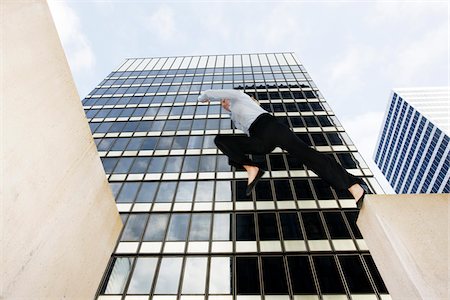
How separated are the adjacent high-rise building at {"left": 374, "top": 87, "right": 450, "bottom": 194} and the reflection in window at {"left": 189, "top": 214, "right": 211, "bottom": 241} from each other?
9086 cm

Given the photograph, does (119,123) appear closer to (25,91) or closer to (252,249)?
(252,249)

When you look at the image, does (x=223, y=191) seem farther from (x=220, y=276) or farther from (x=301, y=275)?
(x=301, y=275)

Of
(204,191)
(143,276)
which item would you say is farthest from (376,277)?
(143,276)

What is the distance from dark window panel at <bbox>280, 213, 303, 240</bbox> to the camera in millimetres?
13398

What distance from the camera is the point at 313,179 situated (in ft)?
56.0

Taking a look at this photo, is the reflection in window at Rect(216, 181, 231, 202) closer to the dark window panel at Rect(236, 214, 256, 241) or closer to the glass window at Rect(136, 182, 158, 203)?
the dark window panel at Rect(236, 214, 256, 241)

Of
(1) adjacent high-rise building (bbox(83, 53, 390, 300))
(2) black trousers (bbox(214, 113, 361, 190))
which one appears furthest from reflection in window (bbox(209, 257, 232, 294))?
(2) black trousers (bbox(214, 113, 361, 190))

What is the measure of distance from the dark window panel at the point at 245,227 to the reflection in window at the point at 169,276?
3167 millimetres

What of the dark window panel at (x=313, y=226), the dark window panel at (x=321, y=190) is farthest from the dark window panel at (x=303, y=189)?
the dark window panel at (x=313, y=226)

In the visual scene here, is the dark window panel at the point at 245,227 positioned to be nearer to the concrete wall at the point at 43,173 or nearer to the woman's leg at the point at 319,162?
the woman's leg at the point at 319,162

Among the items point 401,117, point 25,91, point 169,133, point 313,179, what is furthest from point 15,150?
point 401,117

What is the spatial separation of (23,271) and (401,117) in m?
120

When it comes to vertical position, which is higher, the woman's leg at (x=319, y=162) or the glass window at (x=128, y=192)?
the glass window at (x=128, y=192)

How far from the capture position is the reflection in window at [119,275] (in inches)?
460
